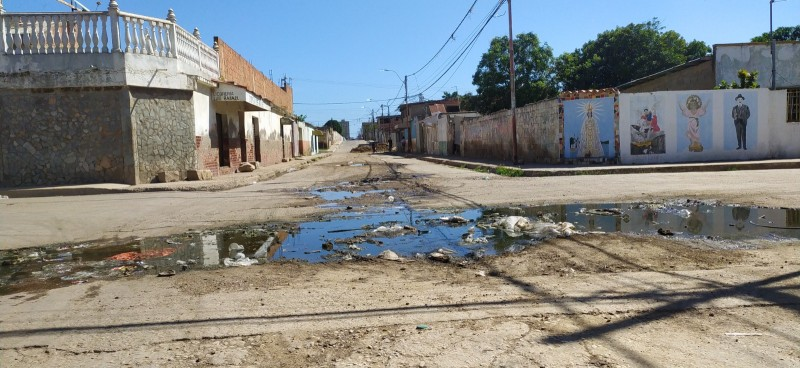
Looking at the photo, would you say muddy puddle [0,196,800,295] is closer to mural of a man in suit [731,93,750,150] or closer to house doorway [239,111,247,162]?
mural of a man in suit [731,93,750,150]

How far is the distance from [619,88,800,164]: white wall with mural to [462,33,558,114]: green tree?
23988 millimetres

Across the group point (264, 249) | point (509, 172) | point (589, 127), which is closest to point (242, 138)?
point (509, 172)

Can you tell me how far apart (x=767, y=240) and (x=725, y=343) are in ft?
12.8

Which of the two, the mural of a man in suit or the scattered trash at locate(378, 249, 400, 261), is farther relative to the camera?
the mural of a man in suit

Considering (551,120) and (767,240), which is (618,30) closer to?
Result: (551,120)

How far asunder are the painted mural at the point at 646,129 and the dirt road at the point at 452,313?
16.0 meters

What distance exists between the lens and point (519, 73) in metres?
45.9

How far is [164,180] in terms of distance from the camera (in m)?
15.8

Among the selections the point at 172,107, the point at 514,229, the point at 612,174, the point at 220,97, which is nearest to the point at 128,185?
the point at 172,107

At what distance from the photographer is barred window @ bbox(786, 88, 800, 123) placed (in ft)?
72.5

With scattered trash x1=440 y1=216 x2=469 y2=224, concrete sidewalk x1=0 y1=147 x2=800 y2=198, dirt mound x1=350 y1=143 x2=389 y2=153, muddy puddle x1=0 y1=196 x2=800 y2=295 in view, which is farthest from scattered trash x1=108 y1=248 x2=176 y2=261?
dirt mound x1=350 y1=143 x2=389 y2=153

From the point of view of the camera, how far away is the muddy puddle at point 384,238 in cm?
614

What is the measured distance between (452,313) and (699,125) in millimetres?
20981

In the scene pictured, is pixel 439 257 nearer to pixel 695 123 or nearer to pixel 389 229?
pixel 389 229
